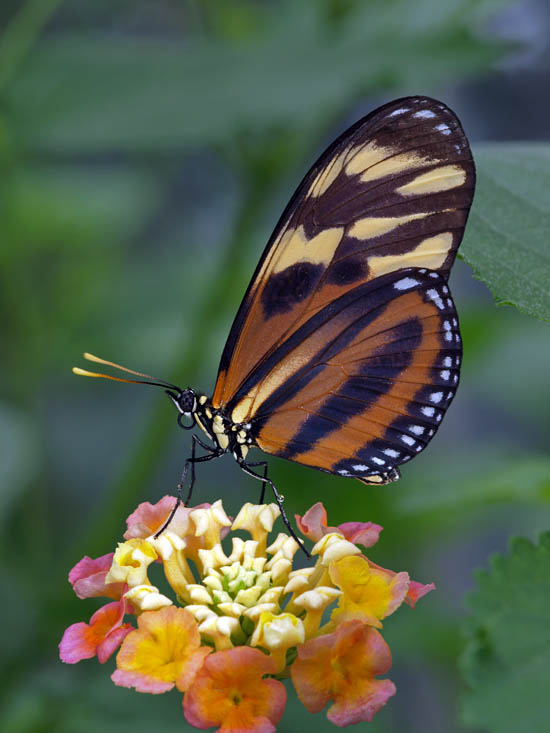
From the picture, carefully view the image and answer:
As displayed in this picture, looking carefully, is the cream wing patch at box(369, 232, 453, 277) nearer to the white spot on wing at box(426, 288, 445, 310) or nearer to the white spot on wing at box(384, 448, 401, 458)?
the white spot on wing at box(426, 288, 445, 310)

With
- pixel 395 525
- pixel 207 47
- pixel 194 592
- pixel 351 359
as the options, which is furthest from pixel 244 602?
pixel 207 47

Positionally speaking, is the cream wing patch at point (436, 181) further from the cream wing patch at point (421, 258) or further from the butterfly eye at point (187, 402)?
the butterfly eye at point (187, 402)

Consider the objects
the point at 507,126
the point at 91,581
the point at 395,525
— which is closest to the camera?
the point at 91,581

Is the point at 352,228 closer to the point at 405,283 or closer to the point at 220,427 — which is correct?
the point at 405,283

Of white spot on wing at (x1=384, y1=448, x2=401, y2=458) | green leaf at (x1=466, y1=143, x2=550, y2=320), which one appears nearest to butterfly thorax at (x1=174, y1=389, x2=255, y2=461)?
white spot on wing at (x1=384, y1=448, x2=401, y2=458)

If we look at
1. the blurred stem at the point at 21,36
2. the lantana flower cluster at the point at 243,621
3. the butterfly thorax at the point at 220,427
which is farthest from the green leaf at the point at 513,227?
the blurred stem at the point at 21,36

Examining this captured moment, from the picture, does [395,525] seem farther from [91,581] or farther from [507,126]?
[507,126]
